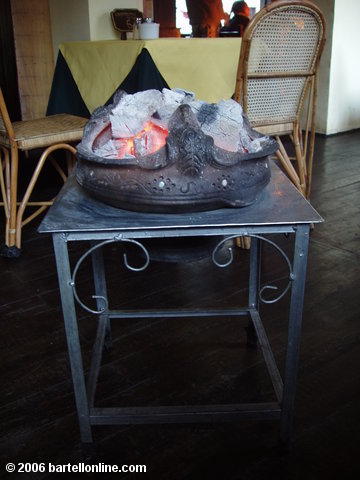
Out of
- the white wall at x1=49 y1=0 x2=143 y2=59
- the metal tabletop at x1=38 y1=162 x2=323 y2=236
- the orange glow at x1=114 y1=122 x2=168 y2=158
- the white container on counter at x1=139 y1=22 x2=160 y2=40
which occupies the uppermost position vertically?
the white wall at x1=49 y1=0 x2=143 y2=59

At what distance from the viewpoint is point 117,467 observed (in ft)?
3.43

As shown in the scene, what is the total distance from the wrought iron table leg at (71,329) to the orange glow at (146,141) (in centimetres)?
24

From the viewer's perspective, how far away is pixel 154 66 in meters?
2.02

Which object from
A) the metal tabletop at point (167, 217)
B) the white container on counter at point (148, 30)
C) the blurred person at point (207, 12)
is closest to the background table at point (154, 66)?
the white container on counter at point (148, 30)

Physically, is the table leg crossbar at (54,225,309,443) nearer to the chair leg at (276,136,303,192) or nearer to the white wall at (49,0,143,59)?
the chair leg at (276,136,303,192)

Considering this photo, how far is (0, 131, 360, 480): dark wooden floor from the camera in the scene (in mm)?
1063

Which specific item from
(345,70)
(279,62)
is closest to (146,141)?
(279,62)

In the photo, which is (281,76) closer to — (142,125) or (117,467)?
(142,125)

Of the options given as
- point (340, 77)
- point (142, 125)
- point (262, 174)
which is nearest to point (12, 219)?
point (142, 125)

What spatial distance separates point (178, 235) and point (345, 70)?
4071 mm

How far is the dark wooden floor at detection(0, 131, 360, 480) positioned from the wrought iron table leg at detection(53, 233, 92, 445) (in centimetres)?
10

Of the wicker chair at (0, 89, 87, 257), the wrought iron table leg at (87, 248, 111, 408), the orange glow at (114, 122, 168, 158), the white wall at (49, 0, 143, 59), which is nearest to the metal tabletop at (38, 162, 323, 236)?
the orange glow at (114, 122, 168, 158)

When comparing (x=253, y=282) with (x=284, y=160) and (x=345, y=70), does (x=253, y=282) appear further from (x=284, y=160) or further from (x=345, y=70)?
(x=345, y=70)

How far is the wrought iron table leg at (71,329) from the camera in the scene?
904 mm
